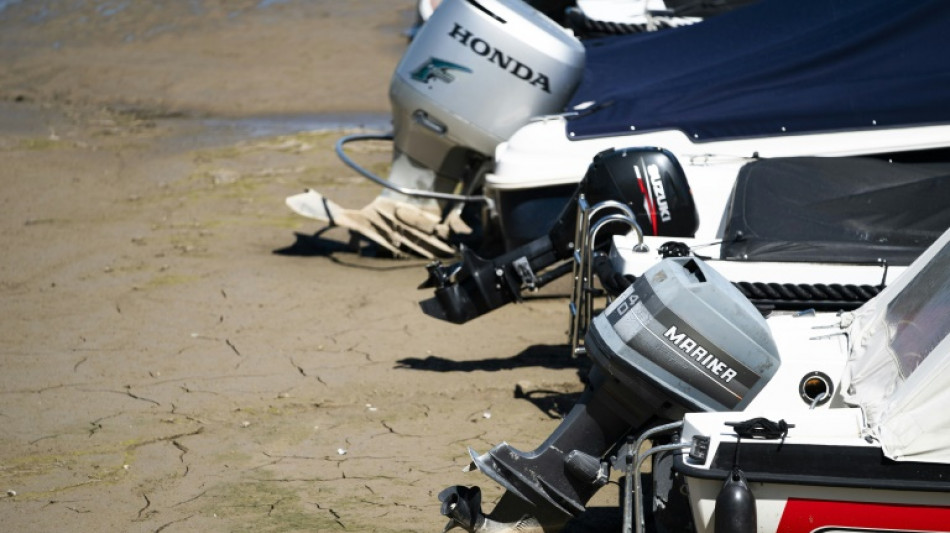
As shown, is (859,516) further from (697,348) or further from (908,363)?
(697,348)

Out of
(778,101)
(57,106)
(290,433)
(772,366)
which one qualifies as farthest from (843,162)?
(57,106)

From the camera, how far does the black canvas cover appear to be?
4.49 metres

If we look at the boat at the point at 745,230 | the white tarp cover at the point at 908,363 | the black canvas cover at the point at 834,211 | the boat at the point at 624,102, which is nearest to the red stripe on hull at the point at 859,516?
the white tarp cover at the point at 908,363

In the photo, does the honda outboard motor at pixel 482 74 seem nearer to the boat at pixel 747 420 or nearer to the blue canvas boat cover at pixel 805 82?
the blue canvas boat cover at pixel 805 82

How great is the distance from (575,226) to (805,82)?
1680mm

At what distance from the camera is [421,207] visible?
7266 millimetres

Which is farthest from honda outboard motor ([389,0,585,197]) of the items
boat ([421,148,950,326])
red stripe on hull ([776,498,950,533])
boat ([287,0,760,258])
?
red stripe on hull ([776,498,950,533])

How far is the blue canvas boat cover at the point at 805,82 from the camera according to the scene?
Answer: 5.81 meters

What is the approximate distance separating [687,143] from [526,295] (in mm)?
1331

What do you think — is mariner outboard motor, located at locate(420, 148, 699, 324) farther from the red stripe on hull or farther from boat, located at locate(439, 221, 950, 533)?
the red stripe on hull

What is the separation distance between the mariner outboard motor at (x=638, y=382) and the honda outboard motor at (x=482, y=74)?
3047 mm

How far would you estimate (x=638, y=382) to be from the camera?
336 centimetres

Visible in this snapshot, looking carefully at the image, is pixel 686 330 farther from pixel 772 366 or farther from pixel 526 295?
pixel 526 295

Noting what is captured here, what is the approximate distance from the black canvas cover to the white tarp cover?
0.93 metres
